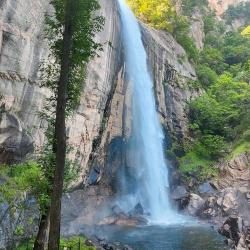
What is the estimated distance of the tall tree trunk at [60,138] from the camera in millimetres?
10406

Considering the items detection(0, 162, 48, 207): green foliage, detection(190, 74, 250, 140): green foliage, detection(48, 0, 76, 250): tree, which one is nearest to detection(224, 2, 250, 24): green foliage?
detection(190, 74, 250, 140): green foliage

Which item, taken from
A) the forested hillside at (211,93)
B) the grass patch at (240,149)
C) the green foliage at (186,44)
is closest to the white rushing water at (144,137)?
the forested hillside at (211,93)

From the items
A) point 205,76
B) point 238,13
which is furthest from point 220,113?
point 238,13

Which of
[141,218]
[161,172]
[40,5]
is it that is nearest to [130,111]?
[161,172]

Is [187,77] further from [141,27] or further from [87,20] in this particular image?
[87,20]

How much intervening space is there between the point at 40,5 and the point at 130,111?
460 inches

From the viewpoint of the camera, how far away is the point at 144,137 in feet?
104

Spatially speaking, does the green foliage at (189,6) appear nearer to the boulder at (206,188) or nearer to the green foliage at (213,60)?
the green foliage at (213,60)

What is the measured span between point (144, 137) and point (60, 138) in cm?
2089

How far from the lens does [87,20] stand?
1259cm

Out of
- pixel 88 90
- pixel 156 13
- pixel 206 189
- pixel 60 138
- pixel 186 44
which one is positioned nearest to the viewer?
pixel 60 138

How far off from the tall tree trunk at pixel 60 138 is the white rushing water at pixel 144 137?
58.5 feet

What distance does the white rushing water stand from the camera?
29.7 metres

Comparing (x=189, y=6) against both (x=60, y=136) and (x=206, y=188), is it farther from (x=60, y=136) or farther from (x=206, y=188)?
(x=60, y=136)
